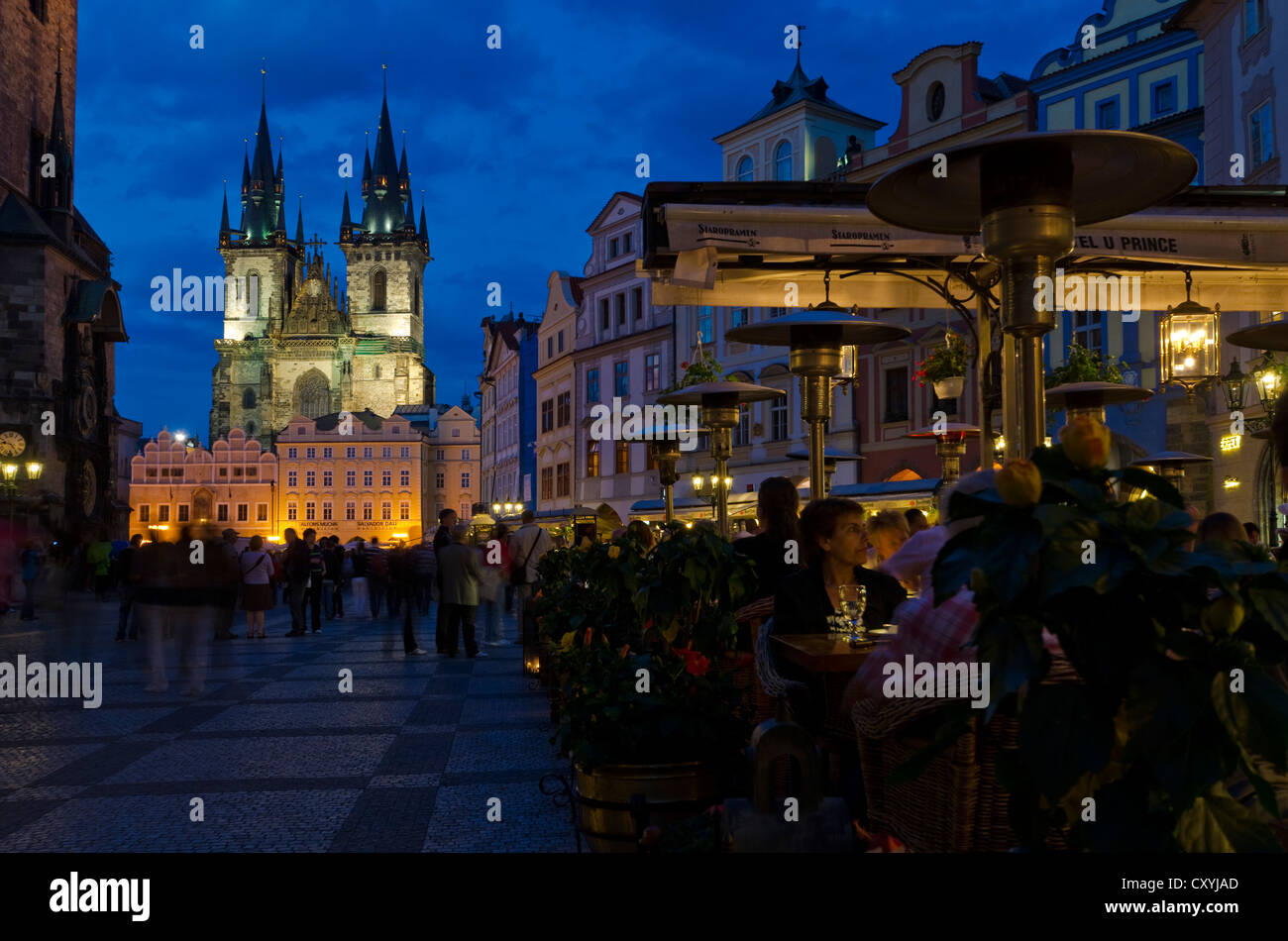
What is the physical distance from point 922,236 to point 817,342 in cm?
100

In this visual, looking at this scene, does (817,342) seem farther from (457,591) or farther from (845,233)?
(457,591)

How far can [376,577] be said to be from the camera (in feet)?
77.9

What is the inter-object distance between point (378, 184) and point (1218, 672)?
137068 mm

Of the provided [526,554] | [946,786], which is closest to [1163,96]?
[526,554]

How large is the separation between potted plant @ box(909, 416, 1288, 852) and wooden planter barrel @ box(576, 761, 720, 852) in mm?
2129

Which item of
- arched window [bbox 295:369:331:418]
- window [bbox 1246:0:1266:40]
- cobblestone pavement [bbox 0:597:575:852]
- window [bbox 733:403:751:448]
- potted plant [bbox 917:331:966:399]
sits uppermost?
arched window [bbox 295:369:331:418]

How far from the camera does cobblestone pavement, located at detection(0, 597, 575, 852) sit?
5.23 meters

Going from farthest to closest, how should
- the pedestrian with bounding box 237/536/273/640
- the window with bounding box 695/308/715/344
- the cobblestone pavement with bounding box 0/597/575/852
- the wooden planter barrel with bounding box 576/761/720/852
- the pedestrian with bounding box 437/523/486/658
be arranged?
the window with bounding box 695/308/715/344
the pedestrian with bounding box 237/536/273/640
the pedestrian with bounding box 437/523/486/658
the cobblestone pavement with bounding box 0/597/575/852
the wooden planter barrel with bounding box 576/761/720/852

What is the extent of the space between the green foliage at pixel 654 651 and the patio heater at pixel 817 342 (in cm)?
174

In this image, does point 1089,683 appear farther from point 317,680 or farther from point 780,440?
point 780,440

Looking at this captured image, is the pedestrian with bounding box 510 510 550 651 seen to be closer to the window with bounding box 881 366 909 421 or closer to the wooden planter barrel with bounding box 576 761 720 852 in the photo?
the wooden planter barrel with bounding box 576 761 720 852

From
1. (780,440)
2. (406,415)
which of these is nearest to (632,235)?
(780,440)

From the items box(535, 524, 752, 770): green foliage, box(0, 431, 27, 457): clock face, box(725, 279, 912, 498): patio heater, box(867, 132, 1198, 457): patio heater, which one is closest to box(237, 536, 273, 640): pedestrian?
box(535, 524, 752, 770): green foliage
